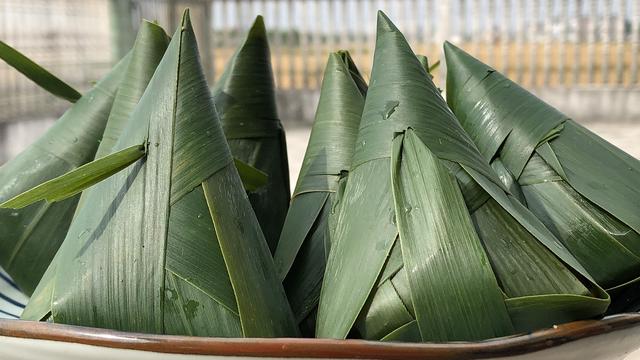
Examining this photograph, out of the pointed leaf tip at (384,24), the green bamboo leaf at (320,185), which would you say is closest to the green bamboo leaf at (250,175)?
the green bamboo leaf at (320,185)

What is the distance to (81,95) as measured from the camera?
0.67 m

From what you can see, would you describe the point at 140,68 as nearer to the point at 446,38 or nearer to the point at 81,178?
the point at 81,178

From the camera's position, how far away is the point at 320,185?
20.9 inches

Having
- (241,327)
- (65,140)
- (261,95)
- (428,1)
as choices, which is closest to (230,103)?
(261,95)

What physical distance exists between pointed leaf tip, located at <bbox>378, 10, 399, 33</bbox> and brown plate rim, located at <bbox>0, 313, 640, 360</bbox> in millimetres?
246

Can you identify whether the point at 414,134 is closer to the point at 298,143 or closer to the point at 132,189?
the point at 132,189

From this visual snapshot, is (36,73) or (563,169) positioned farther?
Answer: (36,73)

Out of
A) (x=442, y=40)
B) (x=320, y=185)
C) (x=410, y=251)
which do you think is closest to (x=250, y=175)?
(x=320, y=185)

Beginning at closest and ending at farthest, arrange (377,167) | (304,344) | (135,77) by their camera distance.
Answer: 1. (304,344)
2. (377,167)
3. (135,77)

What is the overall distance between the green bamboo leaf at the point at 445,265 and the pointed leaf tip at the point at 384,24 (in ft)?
0.46

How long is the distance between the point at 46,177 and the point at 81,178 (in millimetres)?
209

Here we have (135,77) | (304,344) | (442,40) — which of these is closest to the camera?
(304,344)

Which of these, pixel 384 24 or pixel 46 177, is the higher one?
pixel 384 24

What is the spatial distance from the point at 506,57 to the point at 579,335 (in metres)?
5.59
